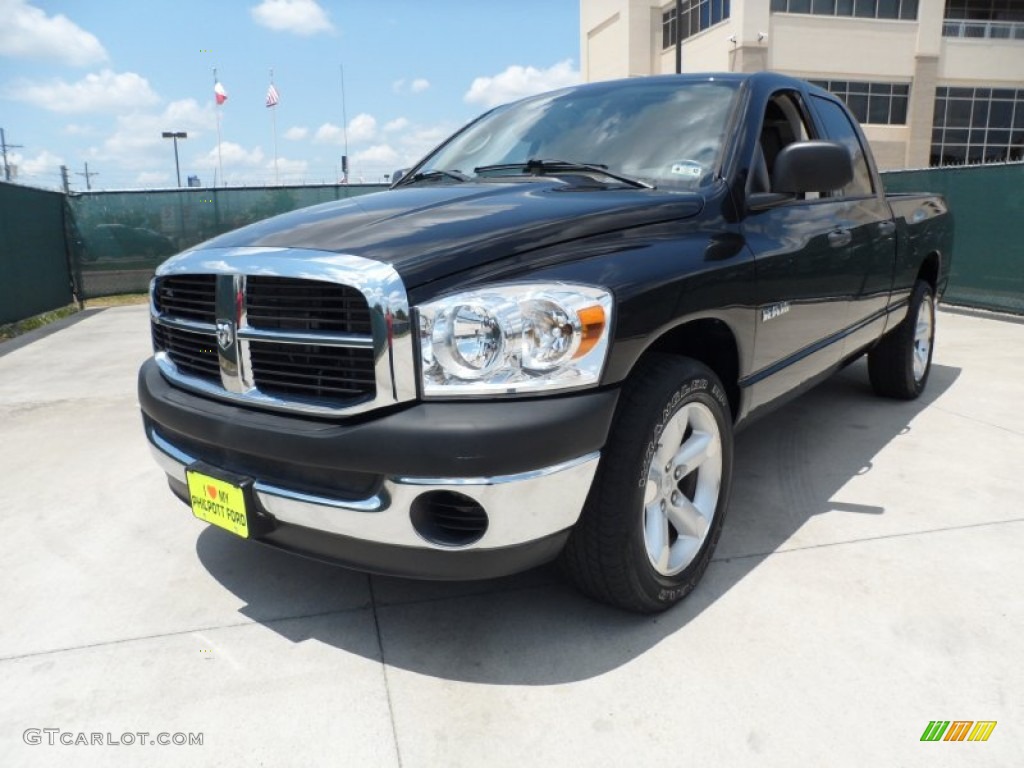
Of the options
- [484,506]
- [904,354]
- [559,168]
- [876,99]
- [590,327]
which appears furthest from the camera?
[876,99]

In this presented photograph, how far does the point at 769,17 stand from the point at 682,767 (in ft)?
121

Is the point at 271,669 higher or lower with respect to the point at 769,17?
lower

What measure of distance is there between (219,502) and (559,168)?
5.81 feet

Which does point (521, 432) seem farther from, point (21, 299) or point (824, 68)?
point (824, 68)

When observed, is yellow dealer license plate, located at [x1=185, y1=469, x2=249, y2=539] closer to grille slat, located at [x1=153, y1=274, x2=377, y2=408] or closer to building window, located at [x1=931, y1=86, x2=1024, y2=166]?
grille slat, located at [x1=153, y1=274, x2=377, y2=408]

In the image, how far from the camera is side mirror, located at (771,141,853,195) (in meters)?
2.94

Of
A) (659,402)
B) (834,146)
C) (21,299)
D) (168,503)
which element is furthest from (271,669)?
(21,299)

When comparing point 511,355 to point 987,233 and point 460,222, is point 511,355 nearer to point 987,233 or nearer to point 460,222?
point 460,222

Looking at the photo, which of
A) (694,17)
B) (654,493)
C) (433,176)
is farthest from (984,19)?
(654,493)

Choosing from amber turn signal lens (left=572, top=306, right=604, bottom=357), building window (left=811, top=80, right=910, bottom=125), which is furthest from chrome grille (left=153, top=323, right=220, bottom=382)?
building window (left=811, top=80, right=910, bottom=125)

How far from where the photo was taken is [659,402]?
231cm

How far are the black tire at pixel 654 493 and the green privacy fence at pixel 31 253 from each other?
31.0 feet

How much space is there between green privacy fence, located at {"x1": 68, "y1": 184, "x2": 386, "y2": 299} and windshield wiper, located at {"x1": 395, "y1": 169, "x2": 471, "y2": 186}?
31.7 feet

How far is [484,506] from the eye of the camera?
2.03m
